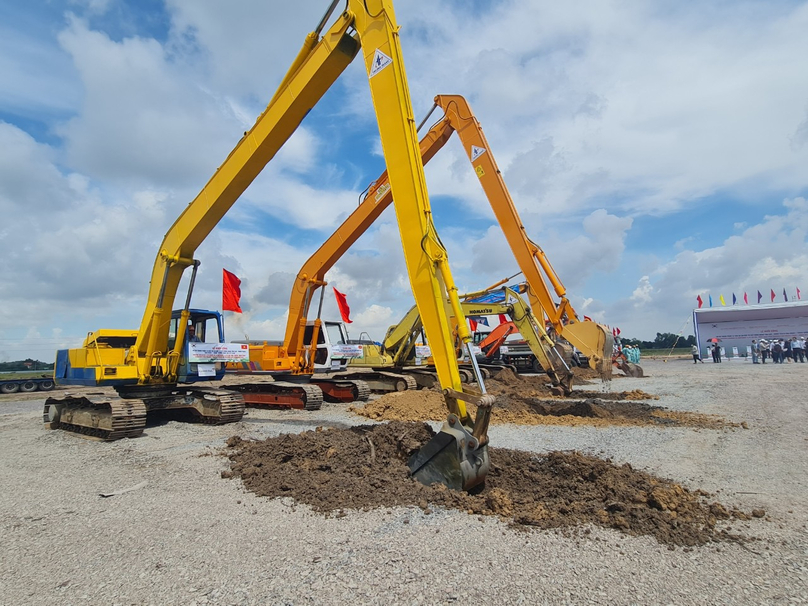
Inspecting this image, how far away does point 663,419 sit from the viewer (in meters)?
9.91

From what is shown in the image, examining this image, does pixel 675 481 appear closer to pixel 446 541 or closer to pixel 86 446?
pixel 446 541

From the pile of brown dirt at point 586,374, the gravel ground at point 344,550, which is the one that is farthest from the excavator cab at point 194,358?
the pile of brown dirt at point 586,374

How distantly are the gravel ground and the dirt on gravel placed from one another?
9.59 ft

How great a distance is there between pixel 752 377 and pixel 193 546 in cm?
2230

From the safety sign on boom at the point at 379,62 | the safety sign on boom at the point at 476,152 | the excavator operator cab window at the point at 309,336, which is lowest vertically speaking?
the excavator operator cab window at the point at 309,336

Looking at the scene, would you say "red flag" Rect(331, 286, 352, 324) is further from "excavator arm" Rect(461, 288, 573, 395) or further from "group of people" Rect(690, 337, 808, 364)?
"group of people" Rect(690, 337, 808, 364)

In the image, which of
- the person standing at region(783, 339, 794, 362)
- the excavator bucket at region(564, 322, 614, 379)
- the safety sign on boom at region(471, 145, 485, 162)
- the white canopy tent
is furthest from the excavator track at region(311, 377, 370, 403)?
the person standing at region(783, 339, 794, 362)

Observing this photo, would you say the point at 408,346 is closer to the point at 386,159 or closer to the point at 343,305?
the point at 343,305

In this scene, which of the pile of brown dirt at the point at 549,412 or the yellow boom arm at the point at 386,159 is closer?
the yellow boom arm at the point at 386,159

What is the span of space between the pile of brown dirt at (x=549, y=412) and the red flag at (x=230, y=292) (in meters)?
4.71

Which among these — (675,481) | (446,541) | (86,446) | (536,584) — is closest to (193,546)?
(446,541)

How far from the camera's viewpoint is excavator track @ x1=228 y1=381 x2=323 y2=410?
40.1ft

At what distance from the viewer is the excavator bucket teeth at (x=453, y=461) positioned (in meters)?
4.91

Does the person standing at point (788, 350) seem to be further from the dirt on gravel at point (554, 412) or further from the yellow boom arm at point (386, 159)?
the yellow boom arm at point (386, 159)
